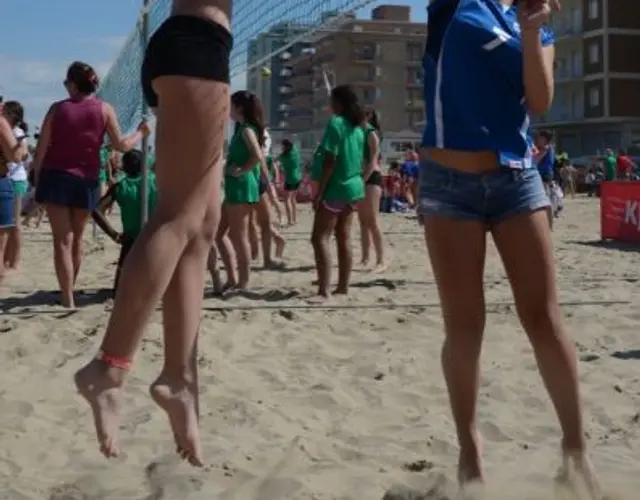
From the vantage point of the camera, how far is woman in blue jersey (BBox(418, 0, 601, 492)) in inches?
121

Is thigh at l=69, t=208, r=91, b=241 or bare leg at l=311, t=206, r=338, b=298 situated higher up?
thigh at l=69, t=208, r=91, b=241

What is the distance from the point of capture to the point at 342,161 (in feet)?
28.3

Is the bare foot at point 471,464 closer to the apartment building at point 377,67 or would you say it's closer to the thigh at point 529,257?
the thigh at point 529,257

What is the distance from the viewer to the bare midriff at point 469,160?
3.09m

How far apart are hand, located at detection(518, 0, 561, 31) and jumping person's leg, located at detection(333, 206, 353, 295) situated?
5712mm

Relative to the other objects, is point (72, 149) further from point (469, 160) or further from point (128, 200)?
point (469, 160)

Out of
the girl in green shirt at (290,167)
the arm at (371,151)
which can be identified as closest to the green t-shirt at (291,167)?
the girl in green shirt at (290,167)

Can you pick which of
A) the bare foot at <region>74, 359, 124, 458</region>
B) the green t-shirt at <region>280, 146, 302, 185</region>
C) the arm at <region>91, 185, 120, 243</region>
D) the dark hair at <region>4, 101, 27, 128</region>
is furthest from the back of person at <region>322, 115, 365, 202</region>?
the green t-shirt at <region>280, 146, 302, 185</region>

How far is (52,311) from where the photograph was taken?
7.53 meters

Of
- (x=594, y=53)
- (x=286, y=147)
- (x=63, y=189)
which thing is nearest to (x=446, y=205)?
(x=63, y=189)

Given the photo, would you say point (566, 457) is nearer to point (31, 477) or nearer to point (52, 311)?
point (31, 477)

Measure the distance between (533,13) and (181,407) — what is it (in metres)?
1.49

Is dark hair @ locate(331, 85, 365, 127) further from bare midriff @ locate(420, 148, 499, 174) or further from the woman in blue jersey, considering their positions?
bare midriff @ locate(420, 148, 499, 174)

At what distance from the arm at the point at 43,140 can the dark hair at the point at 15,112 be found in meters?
3.19
